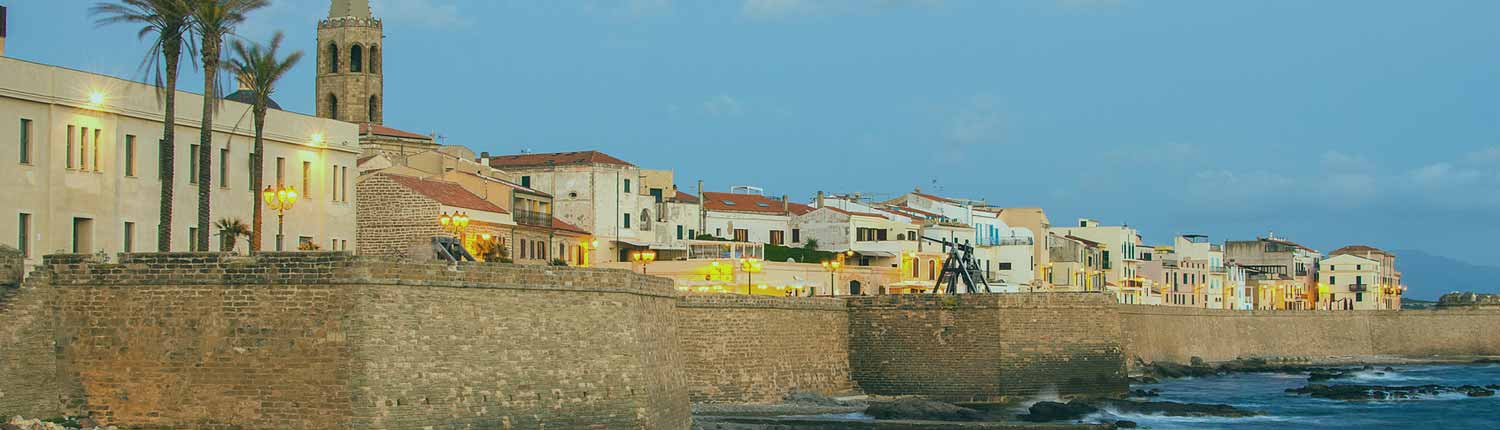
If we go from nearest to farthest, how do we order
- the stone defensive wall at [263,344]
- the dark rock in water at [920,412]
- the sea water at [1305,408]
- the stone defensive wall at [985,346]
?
Result: the stone defensive wall at [263,344]
the dark rock in water at [920,412]
the sea water at [1305,408]
the stone defensive wall at [985,346]

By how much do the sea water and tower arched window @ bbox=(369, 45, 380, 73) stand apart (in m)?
45.0

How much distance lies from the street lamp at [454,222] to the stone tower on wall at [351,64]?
41615 mm

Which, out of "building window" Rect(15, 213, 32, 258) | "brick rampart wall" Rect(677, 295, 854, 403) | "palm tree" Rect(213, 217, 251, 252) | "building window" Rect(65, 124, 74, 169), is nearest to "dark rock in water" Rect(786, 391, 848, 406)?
"brick rampart wall" Rect(677, 295, 854, 403)

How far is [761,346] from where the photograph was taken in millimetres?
45281

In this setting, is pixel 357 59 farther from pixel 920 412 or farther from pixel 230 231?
pixel 230 231

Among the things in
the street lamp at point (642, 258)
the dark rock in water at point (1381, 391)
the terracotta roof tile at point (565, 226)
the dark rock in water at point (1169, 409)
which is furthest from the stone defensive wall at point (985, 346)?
the terracotta roof tile at point (565, 226)

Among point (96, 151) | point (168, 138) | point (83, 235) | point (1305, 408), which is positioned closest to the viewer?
point (168, 138)

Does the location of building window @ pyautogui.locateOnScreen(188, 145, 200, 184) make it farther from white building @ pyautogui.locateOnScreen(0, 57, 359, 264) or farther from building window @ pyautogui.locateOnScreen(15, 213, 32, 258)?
building window @ pyautogui.locateOnScreen(15, 213, 32, 258)

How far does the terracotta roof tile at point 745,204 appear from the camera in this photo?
86.4 meters

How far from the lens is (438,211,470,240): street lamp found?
47591mm

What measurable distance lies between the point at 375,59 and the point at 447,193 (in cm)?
3947

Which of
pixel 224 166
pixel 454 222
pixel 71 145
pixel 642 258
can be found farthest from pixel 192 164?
pixel 642 258

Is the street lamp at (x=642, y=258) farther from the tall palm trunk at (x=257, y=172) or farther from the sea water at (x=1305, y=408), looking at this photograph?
the tall palm trunk at (x=257, y=172)

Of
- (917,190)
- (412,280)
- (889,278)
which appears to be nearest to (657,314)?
(412,280)
